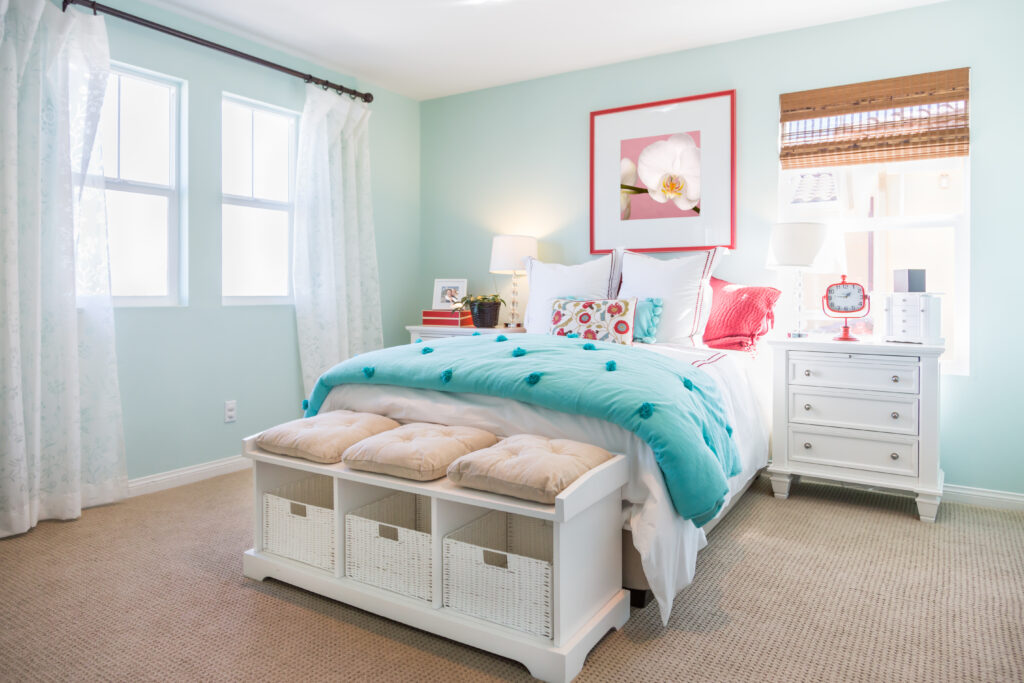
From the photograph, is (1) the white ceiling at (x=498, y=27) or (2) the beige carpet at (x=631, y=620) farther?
(1) the white ceiling at (x=498, y=27)

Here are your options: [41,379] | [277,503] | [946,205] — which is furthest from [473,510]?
[946,205]

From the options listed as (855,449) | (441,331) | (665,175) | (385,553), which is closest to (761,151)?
(665,175)

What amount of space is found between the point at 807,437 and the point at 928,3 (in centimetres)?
214

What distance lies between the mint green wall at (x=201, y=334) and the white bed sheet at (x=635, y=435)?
4.07 feet

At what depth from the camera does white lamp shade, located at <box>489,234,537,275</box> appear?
419cm

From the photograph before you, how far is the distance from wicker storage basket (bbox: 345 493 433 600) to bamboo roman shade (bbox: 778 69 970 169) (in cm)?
284

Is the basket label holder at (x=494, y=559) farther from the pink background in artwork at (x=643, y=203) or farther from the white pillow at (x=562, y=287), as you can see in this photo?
the pink background in artwork at (x=643, y=203)

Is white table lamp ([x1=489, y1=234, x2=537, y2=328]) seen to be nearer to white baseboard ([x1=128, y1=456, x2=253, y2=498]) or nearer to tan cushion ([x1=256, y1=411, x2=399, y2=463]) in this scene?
white baseboard ([x1=128, y1=456, x2=253, y2=498])

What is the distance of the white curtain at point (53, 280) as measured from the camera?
2.65 metres

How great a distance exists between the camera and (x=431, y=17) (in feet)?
11.1

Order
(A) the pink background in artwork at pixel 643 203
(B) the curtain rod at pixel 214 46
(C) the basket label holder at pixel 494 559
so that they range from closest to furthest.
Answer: (C) the basket label holder at pixel 494 559 < (B) the curtain rod at pixel 214 46 < (A) the pink background in artwork at pixel 643 203

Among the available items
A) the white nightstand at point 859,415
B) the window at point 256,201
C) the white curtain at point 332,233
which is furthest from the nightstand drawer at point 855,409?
the window at point 256,201

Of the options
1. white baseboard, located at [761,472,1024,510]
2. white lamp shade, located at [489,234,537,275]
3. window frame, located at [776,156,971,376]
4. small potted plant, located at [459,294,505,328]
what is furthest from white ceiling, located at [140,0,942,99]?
white baseboard, located at [761,472,1024,510]

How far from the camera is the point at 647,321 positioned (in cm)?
325
